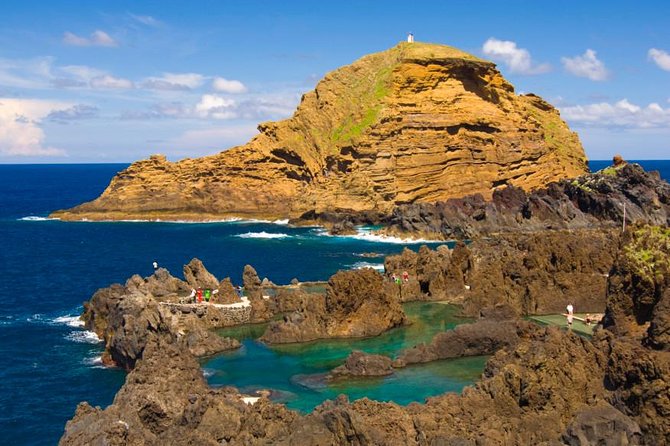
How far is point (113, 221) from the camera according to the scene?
391 feet

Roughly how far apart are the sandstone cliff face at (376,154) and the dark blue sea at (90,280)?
9.35 m

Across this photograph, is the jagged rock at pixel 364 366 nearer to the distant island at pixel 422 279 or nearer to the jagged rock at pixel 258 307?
the distant island at pixel 422 279

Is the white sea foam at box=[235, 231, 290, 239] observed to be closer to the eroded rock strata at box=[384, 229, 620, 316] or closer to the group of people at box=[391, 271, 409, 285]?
the eroded rock strata at box=[384, 229, 620, 316]

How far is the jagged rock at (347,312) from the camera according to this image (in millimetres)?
43969

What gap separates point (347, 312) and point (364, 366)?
32.2ft

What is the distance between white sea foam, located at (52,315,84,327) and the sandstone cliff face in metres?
60.0

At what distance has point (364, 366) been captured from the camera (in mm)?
35062

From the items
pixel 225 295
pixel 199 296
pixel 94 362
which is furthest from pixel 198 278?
pixel 94 362

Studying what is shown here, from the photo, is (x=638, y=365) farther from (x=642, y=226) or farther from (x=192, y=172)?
(x=192, y=172)

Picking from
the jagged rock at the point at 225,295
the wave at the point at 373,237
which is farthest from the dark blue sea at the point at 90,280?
the jagged rock at the point at 225,295

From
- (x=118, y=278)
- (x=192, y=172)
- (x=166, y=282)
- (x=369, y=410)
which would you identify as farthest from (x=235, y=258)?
(x=369, y=410)

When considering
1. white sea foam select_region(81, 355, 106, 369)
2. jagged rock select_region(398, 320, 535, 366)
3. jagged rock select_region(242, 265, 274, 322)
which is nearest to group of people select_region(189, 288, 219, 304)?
jagged rock select_region(242, 265, 274, 322)

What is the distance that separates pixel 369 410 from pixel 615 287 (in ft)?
52.7

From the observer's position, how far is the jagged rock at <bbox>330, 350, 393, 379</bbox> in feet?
115
